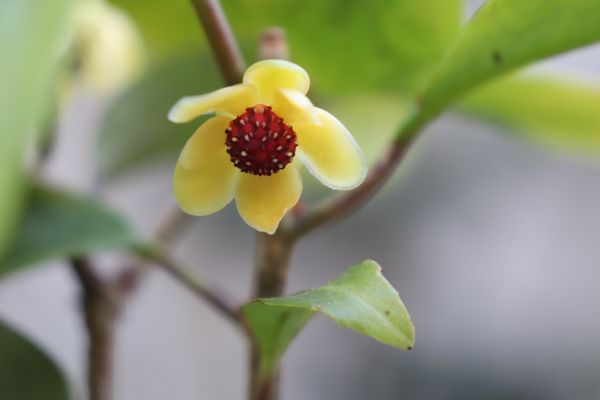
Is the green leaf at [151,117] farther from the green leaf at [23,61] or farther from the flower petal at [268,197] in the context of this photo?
the flower petal at [268,197]

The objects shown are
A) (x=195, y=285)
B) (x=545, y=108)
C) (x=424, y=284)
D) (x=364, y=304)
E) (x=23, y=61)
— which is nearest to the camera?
(x=364, y=304)

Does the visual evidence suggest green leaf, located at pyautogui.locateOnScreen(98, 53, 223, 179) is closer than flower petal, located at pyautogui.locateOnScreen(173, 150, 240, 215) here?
No

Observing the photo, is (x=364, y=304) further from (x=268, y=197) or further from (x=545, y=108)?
(x=545, y=108)

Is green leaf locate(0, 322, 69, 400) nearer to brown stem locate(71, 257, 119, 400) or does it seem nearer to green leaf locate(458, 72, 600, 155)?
brown stem locate(71, 257, 119, 400)

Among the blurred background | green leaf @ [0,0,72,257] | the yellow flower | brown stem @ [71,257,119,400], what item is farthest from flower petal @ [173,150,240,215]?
the blurred background

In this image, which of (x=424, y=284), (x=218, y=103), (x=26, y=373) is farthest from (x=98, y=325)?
(x=424, y=284)

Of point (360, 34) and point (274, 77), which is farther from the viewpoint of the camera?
point (360, 34)
